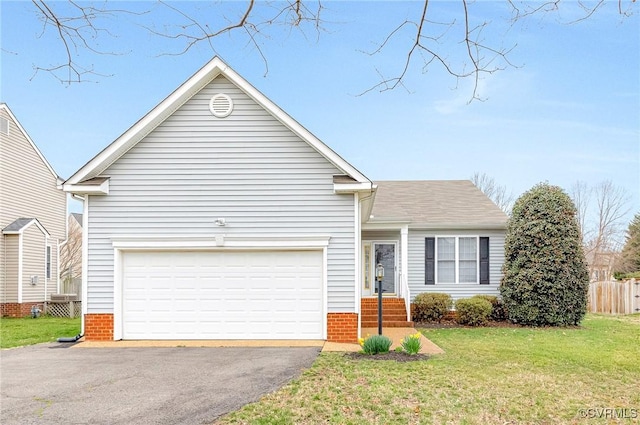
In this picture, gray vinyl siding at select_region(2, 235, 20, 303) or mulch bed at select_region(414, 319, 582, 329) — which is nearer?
mulch bed at select_region(414, 319, 582, 329)

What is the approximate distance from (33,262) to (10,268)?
47.4 inches

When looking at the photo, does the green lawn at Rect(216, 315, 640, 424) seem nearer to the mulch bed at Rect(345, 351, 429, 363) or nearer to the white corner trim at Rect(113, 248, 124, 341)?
the mulch bed at Rect(345, 351, 429, 363)

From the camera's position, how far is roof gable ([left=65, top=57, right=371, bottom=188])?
492 inches

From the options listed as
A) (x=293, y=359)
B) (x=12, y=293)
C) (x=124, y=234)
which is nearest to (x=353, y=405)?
(x=293, y=359)

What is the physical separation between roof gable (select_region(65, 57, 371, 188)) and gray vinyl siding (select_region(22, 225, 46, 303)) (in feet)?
39.4

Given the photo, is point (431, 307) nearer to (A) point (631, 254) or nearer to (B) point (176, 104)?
(B) point (176, 104)

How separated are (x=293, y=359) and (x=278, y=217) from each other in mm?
3641

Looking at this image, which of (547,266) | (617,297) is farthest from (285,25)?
(617,297)

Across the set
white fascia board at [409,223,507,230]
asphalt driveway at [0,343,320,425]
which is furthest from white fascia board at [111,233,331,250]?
white fascia board at [409,223,507,230]

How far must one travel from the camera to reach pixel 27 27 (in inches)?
Answer: 234

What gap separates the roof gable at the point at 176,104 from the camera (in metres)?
12.5

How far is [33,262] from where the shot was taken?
23.2 meters

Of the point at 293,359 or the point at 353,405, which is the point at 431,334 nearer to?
the point at 293,359

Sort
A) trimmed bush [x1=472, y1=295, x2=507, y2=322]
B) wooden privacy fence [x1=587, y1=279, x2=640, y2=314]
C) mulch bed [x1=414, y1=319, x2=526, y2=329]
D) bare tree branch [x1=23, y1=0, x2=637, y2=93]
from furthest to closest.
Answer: wooden privacy fence [x1=587, y1=279, x2=640, y2=314], trimmed bush [x1=472, y1=295, x2=507, y2=322], mulch bed [x1=414, y1=319, x2=526, y2=329], bare tree branch [x1=23, y1=0, x2=637, y2=93]
